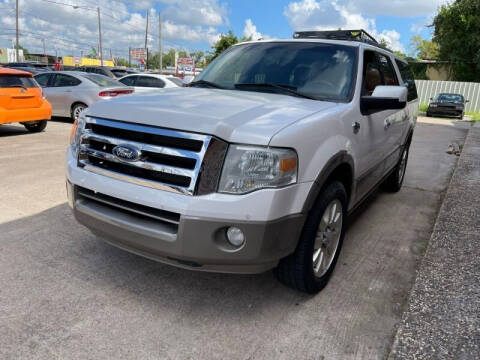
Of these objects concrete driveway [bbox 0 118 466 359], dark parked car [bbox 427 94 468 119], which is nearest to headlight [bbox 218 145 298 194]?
concrete driveway [bbox 0 118 466 359]

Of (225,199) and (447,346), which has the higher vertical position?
(225,199)

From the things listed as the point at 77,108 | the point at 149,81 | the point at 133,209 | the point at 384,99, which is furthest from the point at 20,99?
the point at 384,99

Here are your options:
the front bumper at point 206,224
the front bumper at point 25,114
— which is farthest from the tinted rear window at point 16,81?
the front bumper at point 206,224

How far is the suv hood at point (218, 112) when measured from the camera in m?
2.24

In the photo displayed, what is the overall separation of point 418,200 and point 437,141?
7.29 metres

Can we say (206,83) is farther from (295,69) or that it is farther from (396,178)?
(396,178)

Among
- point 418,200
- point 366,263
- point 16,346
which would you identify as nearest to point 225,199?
point 16,346

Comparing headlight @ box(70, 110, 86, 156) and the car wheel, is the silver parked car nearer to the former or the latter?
the car wheel

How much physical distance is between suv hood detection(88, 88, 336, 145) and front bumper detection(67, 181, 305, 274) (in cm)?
48

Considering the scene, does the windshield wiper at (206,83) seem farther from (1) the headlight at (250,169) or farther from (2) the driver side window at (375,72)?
(1) the headlight at (250,169)

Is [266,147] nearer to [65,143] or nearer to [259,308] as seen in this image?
[259,308]

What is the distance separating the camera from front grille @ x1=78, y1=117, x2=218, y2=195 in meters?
2.23

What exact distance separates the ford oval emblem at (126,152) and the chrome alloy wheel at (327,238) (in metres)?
1.23

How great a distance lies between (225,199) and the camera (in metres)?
2.19
